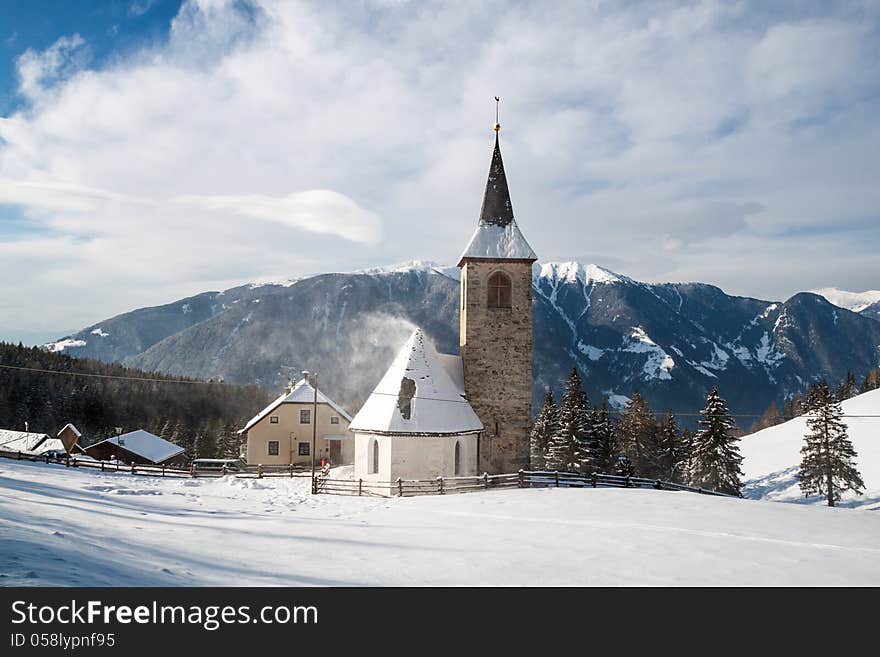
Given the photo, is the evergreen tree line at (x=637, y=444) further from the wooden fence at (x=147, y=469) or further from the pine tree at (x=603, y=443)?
the wooden fence at (x=147, y=469)

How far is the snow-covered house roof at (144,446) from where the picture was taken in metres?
51.7

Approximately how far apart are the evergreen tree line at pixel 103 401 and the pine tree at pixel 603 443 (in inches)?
2333

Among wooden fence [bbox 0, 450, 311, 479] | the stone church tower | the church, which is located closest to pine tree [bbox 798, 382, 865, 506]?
the stone church tower

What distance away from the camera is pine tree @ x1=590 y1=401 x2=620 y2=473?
1882 inches

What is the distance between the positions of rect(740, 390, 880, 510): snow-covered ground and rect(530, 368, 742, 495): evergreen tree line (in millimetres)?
11633

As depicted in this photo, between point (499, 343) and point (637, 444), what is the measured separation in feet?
101

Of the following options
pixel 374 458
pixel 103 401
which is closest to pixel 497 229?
pixel 374 458

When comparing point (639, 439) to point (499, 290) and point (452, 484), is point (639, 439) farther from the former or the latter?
point (452, 484)

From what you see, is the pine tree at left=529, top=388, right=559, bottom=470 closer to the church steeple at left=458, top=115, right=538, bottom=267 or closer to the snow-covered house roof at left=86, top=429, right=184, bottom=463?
the church steeple at left=458, top=115, right=538, bottom=267

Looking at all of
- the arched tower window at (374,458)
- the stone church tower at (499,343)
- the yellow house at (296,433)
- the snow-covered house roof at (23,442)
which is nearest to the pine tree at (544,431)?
the yellow house at (296,433)

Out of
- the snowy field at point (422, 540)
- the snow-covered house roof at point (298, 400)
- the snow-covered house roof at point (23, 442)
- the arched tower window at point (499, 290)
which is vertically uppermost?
the arched tower window at point (499, 290)

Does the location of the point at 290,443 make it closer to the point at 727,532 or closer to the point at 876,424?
the point at 727,532
